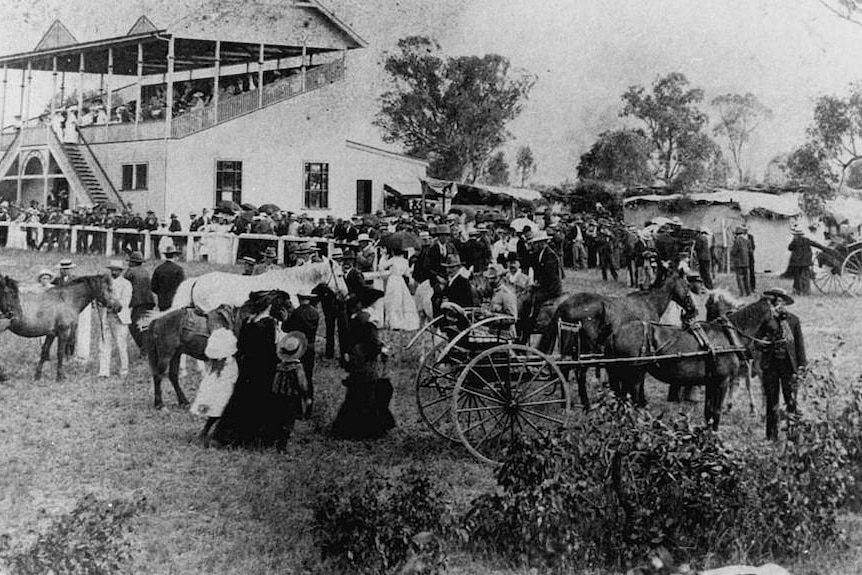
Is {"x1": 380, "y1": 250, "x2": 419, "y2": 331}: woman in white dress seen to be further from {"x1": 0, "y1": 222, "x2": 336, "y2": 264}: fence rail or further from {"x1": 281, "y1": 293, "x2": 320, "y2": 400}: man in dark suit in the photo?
{"x1": 281, "y1": 293, "x2": 320, "y2": 400}: man in dark suit

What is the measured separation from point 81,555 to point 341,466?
72.1 inches

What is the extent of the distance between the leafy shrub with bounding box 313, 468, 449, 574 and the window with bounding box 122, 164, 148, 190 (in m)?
3.99

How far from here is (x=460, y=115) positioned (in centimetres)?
696

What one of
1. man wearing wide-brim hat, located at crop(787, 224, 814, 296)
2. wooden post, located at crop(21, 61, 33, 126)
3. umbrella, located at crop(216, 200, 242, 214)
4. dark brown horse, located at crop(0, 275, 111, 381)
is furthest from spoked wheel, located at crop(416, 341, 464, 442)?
wooden post, located at crop(21, 61, 33, 126)

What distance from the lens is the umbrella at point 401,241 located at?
863 centimetres

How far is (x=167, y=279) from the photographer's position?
23.9 ft

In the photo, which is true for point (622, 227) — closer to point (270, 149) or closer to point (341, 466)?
point (270, 149)

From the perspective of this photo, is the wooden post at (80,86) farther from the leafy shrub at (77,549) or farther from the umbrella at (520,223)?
the umbrella at (520,223)

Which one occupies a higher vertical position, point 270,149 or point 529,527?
point 270,149

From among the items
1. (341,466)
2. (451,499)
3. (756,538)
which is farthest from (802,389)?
(341,466)

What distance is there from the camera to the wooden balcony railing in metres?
7.49

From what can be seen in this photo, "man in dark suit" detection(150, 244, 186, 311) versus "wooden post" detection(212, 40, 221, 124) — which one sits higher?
"wooden post" detection(212, 40, 221, 124)

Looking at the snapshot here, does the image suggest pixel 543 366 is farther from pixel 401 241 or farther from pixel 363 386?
pixel 401 241

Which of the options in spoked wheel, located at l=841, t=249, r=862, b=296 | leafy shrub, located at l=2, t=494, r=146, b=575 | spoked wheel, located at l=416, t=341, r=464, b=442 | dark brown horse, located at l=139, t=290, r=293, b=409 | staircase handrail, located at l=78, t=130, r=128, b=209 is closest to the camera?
leafy shrub, located at l=2, t=494, r=146, b=575
